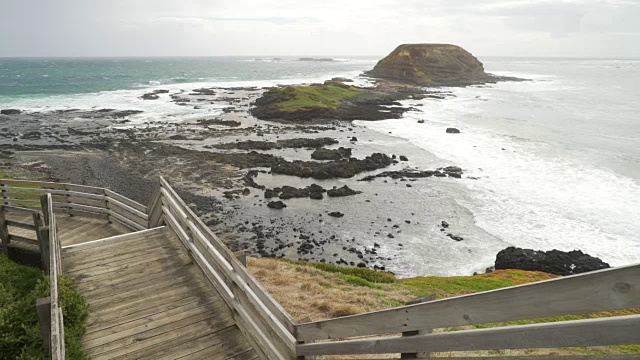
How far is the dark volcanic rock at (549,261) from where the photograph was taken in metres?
18.2

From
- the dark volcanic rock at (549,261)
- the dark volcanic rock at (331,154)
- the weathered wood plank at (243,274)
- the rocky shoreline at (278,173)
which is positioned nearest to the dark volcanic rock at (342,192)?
the rocky shoreline at (278,173)

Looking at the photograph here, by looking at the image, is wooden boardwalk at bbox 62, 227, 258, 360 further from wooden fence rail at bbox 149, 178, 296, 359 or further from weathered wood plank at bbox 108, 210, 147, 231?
weathered wood plank at bbox 108, 210, 147, 231

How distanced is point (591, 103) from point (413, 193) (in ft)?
202

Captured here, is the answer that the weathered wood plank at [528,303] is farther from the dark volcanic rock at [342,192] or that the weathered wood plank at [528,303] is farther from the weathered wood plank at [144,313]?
the dark volcanic rock at [342,192]

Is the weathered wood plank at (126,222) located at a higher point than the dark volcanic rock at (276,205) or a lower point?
higher

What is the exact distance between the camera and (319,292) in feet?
43.1

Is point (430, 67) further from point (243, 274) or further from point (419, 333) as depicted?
point (419, 333)

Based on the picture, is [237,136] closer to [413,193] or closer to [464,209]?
[413,193]

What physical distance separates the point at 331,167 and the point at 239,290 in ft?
95.1

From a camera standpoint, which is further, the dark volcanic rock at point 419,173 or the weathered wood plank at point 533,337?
the dark volcanic rock at point 419,173

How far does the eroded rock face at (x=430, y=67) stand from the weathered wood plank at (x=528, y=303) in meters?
111

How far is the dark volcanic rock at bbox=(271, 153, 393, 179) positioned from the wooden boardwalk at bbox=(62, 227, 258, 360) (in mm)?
25367

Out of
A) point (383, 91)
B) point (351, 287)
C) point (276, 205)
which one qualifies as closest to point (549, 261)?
point (351, 287)

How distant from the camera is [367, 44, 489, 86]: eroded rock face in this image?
369ft
